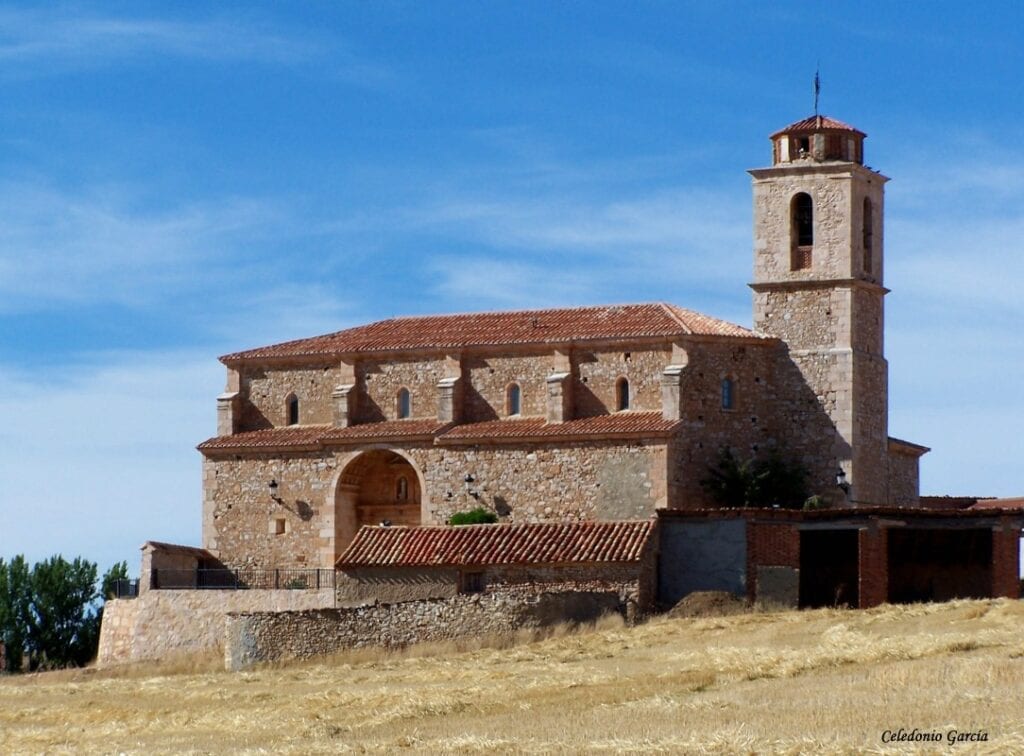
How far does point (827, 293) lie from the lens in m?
58.3

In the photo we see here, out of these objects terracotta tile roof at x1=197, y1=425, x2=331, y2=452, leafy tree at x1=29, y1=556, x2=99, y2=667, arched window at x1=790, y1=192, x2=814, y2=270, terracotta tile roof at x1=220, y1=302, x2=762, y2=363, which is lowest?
leafy tree at x1=29, y1=556, x2=99, y2=667

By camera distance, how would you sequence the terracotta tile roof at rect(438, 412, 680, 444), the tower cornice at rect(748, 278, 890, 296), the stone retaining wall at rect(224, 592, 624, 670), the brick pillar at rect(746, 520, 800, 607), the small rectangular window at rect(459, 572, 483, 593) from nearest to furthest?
1. the stone retaining wall at rect(224, 592, 624, 670)
2. the brick pillar at rect(746, 520, 800, 607)
3. the small rectangular window at rect(459, 572, 483, 593)
4. the terracotta tile roof at rect(438, 412, 680, 444)
5. the tower cornice at rect(748, 278, 890, 296)

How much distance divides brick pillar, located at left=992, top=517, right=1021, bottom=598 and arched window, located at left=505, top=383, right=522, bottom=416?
1449 centimetres

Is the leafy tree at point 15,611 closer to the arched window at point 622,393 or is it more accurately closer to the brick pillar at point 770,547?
the arched window at point 622,393

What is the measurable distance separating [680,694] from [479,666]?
9.07 m

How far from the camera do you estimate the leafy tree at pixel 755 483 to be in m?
55.8

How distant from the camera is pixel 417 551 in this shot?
5269 centimetres

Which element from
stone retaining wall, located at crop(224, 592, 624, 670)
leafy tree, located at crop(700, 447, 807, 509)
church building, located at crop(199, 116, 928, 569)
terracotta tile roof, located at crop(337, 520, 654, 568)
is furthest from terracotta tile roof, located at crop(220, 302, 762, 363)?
stone retaining wall, located at crop(224, 592, 624, 670)

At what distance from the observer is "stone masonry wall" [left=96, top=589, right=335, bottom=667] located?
55.5 m

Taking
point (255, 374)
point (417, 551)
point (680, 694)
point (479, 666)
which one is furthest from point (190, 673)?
point (680, 694)

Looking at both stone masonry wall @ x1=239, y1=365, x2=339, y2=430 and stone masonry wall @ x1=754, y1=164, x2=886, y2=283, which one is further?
stone masonry wall @ x1=239, y1=365, x2=339, y2=430

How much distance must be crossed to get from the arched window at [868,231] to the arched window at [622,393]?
7258 mm

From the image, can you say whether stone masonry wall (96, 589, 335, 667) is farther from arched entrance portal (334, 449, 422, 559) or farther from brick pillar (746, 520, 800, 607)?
brick pillar (746, 520, 800, 607)

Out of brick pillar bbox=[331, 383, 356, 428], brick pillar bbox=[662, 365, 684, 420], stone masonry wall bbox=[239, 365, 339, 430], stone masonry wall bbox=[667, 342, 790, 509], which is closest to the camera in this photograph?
brick pillar bbox=[662, 365, 684, 420]
